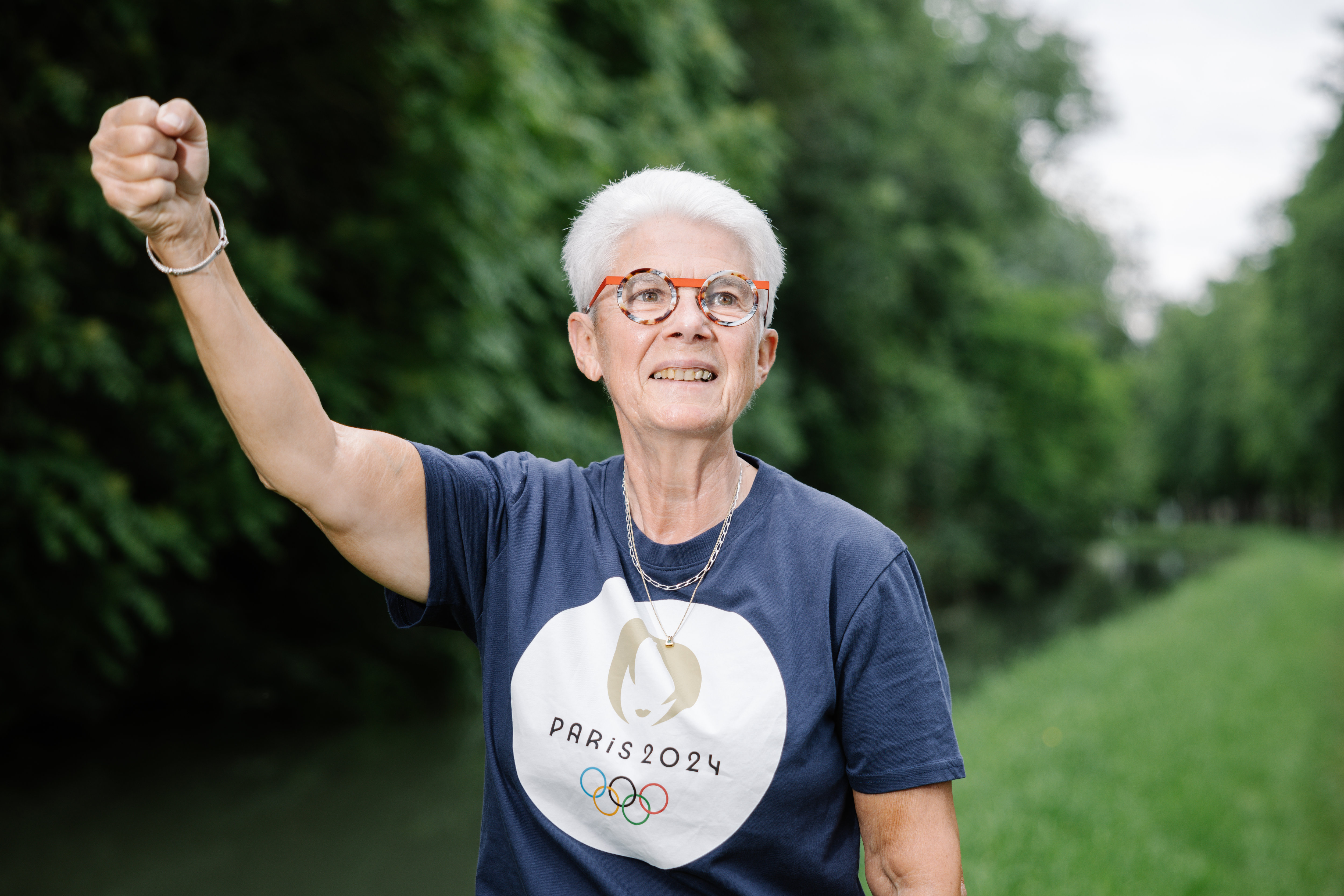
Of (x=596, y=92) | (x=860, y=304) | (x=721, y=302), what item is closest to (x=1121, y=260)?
(x=860, y=304)

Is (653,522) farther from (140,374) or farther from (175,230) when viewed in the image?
(140,374)

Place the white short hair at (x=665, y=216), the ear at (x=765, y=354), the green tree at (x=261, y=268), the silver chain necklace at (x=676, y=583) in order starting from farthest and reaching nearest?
the green tree at (x=261, y=268)
the ear at (x=765, y=354)
the white short hair at (x=665, y=216)
the silver chain necklace at (x=676, y=583)

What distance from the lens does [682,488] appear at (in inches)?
67.2

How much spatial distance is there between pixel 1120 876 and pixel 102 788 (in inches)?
231

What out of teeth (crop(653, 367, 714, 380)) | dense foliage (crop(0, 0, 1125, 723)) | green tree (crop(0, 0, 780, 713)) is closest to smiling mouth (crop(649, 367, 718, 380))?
teeth (crop(653, 367, 714, 380))

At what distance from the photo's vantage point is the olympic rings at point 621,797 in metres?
1.49

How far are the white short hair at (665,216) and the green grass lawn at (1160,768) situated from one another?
11.5 ft

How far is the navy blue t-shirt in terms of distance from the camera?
4.86ft

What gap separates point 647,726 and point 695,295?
640 mm

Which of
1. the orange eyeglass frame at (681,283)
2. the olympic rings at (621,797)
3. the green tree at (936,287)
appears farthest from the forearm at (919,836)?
the green tree at (936,287)

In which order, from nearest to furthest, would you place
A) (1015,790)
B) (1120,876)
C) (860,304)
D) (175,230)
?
(175,230)
(1120,876)
(1015,790)
(860,304)

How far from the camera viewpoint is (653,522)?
66.8 inches

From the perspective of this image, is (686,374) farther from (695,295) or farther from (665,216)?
(665,216)

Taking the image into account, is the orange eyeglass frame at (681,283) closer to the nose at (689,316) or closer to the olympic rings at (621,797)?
the nose at (689,316)
